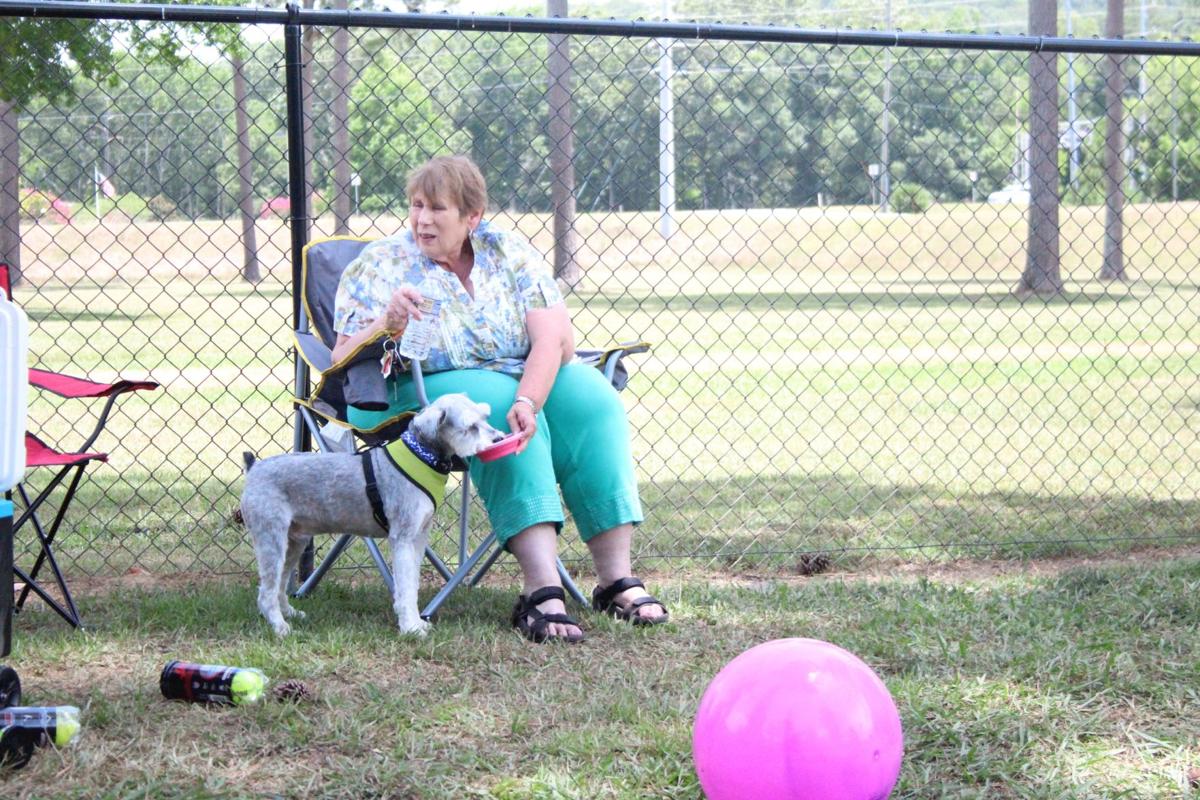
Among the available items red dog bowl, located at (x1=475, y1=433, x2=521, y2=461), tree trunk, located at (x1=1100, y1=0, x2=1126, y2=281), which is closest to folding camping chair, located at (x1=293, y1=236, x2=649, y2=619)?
red dog bowl, located at (x1=475, y1=433, x2=521, y2=461)

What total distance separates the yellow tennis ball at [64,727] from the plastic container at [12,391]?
44 centimetres

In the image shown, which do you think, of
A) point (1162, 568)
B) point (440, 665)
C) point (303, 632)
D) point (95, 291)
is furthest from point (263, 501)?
point (95, 291)

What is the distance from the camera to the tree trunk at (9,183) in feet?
18.9

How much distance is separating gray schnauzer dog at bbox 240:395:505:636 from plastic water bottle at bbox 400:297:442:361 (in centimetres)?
17

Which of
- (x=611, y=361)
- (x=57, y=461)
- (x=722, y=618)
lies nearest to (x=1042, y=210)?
(x=611, y=361)

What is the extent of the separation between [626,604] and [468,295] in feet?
3.03

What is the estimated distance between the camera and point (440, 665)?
3131 millimetres

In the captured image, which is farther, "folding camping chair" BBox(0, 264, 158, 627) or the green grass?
"folding camping chair" BBox(0, 264, 158, 627)

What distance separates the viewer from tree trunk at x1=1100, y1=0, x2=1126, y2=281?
15.8 m

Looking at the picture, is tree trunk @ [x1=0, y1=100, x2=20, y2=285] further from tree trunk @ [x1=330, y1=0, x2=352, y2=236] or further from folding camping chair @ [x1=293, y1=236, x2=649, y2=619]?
tree trunk @ [x1=330, y1=0, x2=352, y2=236]

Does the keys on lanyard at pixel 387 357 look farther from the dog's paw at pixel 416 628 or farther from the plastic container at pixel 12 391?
the plastic container at pixel 12 391

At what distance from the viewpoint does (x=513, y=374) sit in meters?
3.61

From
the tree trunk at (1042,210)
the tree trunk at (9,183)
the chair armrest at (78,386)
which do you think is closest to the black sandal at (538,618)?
the chair armrest at (78,386)

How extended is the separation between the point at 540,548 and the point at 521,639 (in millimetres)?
254
